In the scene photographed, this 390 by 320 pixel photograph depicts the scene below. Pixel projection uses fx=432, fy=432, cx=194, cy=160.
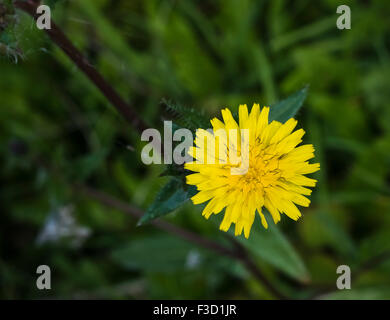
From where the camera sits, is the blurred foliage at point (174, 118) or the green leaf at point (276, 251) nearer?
the green leaf at point (276, 251)

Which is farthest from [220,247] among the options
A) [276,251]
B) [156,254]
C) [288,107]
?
[288,107]

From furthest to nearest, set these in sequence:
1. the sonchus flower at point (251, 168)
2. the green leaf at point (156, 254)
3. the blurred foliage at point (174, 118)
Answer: the green leaf at point (156, 254) → the blurred foliage at point (174, 118) → the sonchus flower at point (251, 168)

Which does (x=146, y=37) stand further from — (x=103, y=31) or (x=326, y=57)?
(x=326, y=57)

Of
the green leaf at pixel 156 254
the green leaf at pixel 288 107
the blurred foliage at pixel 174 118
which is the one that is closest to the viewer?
the green leaf at pixel 288 107

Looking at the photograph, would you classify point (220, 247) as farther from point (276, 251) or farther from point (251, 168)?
point (251, 168)

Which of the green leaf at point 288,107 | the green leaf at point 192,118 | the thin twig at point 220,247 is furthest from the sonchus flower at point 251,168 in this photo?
the thin twig at point 220,247

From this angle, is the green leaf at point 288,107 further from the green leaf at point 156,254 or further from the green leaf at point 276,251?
the green leaf at point 156,254
